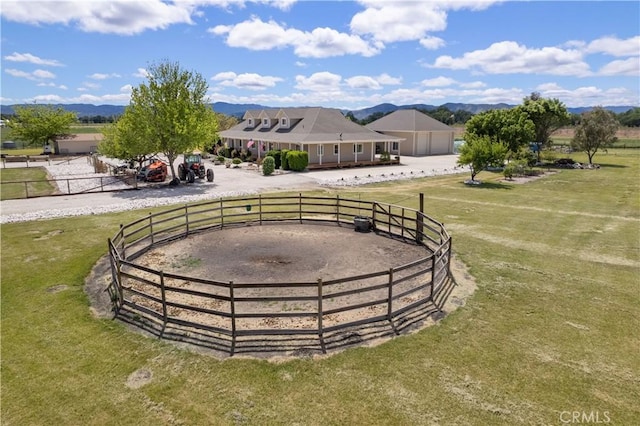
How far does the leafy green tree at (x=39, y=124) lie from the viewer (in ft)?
183

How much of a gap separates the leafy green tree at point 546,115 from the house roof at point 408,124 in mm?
12397

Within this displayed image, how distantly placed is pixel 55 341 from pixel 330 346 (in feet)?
Result: 19.3

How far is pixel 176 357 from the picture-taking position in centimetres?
779

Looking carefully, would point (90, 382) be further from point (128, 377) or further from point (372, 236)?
point (372, 236)

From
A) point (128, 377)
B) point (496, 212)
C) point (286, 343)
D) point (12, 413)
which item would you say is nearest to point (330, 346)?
point (286, 343)

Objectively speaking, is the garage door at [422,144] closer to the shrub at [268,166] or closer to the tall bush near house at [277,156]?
the tall bush near house at [277,156]

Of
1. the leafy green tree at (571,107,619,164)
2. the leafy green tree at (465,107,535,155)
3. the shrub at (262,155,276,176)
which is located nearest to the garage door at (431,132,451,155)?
the leafy green tree at (465,107,535,155)

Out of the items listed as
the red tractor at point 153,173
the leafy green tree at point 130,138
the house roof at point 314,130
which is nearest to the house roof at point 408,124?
Result: the house roof at point 314,130

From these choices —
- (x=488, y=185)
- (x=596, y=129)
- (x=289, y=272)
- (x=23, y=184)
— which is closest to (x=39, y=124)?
(x=23, y=184)

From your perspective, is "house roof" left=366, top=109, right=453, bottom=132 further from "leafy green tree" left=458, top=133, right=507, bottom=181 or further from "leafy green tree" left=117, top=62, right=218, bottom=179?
"leafy green tree" left=117, top=62, right=218, bottom=179

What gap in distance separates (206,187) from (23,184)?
14.1 m

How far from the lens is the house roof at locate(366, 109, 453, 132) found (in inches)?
2085

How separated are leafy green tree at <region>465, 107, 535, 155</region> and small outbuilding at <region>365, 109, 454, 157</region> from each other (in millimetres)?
12438

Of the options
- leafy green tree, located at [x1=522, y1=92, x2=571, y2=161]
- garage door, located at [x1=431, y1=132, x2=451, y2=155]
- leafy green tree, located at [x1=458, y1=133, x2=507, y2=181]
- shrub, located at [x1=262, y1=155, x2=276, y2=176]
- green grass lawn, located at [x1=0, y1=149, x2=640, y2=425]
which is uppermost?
leafy green tree, located at [x1=522, y1=92, x2=571, y2=161]
